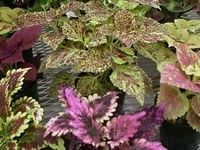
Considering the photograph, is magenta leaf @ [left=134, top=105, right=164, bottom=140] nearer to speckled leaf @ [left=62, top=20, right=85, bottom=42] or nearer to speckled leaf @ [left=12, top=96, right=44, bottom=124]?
speckled leaf @ [left=12, top=96, right=44, bottom=124]

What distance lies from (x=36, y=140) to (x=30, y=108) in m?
0.07

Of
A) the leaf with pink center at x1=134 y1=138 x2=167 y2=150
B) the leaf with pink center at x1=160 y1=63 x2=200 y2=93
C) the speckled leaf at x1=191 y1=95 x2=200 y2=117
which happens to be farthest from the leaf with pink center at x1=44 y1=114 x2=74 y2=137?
the speckled leaf at x1=191 y1=95 x2=200 y2=117

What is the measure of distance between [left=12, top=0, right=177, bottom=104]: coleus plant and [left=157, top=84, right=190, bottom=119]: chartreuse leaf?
0.06m

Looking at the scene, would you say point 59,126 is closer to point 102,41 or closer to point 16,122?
point 16,122

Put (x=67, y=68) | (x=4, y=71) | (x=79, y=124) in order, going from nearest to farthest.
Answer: (x=79, y=124) < (x=4, y=71) < (x=67, y=68)

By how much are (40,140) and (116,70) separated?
0.31 meters

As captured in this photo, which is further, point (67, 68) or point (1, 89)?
point (67, 68)

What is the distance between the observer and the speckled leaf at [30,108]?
2.42ft

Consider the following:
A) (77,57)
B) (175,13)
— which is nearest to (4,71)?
(77,57)

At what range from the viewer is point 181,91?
3.17 feet

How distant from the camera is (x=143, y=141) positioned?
0.64 m

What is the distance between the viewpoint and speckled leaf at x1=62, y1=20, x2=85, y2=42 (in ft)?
3.09

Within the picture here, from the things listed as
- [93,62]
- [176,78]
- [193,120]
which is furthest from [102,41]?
[193,120]

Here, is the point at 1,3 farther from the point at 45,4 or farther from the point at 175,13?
the point at 175,13
